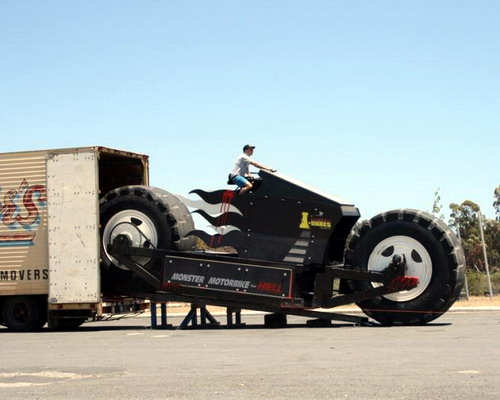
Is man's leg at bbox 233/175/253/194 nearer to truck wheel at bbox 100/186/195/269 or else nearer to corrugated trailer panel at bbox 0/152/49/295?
truck wheel at bbox 100/186/195/269

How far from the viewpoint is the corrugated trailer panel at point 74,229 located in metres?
19.8

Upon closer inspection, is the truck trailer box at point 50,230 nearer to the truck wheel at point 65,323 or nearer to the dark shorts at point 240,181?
the truck wheel at point 65,323

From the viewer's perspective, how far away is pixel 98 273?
19.8 meters

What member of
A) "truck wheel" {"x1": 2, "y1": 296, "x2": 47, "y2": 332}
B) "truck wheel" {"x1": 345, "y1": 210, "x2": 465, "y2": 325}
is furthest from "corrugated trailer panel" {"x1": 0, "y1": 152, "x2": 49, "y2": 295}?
"truck wheel" {"x1": 345, "y1": 210, "x2": 465, "y2": 325}

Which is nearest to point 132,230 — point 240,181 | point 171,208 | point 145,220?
point 145,220

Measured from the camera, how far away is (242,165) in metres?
19.1

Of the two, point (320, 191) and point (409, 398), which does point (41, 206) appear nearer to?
point (320, 191)

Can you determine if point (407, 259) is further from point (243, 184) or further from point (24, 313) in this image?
point (24, 313)

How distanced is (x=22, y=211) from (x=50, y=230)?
2.57ft

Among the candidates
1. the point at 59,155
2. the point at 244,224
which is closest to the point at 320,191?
the point at 244,224

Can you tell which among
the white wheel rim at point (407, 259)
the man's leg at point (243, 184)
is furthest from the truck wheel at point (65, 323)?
the white wheel rim at point (407, 259)

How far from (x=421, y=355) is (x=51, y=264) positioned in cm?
959

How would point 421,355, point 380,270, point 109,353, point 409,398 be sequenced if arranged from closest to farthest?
point 409,398 < point 421,355 < point 109,353 < point 380,270

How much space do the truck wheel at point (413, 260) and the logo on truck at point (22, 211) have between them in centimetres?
637
